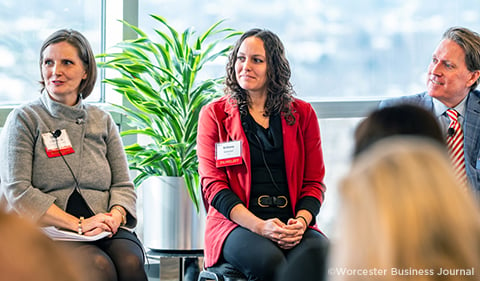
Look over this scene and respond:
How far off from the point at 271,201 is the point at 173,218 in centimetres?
89

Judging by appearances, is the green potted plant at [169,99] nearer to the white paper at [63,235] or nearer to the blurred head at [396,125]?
the white paper at [63,235]

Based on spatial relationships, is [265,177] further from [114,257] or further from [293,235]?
[114,257]

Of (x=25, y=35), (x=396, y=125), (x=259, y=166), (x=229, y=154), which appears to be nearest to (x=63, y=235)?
(x=229, y=154)

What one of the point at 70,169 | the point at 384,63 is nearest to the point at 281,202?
the point at 70,169

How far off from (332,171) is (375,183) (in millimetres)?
3899

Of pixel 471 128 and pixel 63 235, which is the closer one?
pixel 63 235

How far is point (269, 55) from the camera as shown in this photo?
3.30m

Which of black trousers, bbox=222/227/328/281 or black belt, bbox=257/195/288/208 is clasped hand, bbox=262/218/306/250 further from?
black belt, bbox=257/195/288/208

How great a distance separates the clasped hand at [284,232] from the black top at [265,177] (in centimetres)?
12

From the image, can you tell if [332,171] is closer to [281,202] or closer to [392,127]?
[281,202]

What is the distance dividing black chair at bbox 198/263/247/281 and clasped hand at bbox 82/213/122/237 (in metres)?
0.48

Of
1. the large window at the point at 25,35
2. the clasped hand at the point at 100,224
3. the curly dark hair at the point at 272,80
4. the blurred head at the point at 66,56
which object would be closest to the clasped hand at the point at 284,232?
the curly dark hair at the point at 272,80

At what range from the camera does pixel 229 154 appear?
3.05 meters

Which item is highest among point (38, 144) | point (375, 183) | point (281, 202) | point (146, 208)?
point (375, 183)
